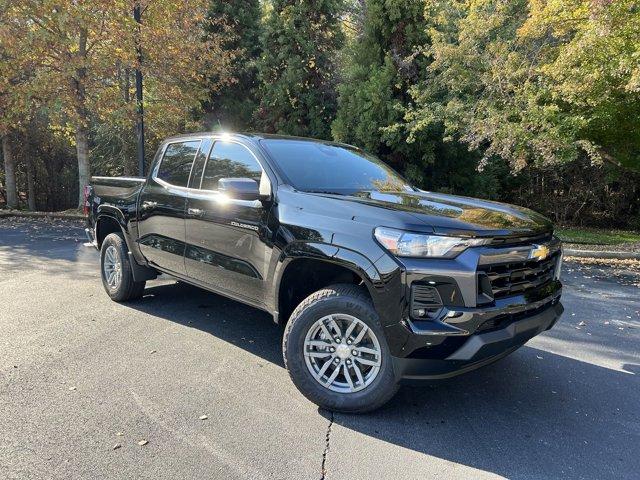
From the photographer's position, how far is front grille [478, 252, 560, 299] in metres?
2.89

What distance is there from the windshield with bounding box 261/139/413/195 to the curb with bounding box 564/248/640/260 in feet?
21.8

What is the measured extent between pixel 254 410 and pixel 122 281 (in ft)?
9.24

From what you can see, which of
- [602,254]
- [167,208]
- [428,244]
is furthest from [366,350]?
[602,254]

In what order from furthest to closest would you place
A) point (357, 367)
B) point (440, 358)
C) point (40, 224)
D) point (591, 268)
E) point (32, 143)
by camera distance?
point (32, 143) → point (40, 224) → point (591, 268) → point (357, 367) → point (440, 358)

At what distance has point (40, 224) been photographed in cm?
1308

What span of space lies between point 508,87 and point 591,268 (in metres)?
3.92

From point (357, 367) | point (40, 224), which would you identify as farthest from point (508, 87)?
point (40, 224)

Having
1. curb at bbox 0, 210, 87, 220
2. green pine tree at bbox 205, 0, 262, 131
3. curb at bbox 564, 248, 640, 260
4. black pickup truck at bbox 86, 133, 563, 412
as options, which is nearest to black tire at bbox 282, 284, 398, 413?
black pickup truck at bbox 86, 133, 563, 412

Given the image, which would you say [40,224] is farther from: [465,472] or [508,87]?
[465,472]

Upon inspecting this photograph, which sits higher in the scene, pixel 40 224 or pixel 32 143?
pixel 32 143

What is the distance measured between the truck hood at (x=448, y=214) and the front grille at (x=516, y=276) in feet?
0.66

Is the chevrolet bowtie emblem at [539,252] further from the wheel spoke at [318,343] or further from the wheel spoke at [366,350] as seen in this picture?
the wheel spoke at [318,343]

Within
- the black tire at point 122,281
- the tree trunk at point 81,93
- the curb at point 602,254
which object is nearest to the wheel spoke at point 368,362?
the black tire at point 122,281

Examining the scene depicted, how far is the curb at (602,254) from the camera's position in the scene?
9.44m
